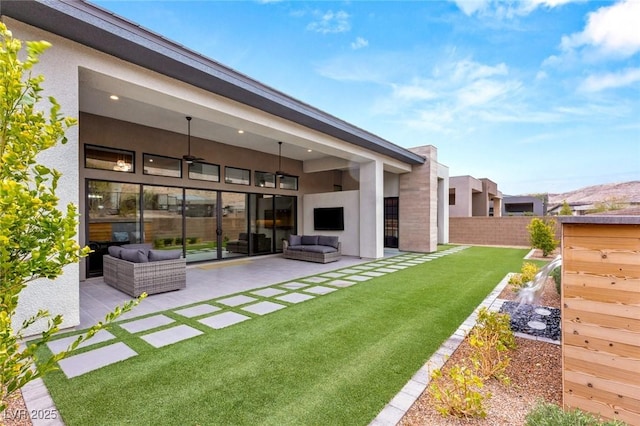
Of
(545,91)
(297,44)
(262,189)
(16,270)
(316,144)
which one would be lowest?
(16,270)

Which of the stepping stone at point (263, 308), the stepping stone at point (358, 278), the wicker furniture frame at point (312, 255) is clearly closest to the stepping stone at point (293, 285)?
the stepping stone at point (263, 308)

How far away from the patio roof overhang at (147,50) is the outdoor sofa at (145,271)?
3221 mm

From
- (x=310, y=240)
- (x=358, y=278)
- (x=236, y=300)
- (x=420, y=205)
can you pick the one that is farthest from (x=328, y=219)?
(x=236, y=300)

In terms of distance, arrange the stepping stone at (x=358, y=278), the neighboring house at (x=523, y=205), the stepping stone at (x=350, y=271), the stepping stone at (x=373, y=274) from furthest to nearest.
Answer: the neighboring house at (x=523, y=205) < the stepping stone at (x=350, y=271) < the stepping stone at (x=373, y=274) < the stepping stone at (x=358, y=278)

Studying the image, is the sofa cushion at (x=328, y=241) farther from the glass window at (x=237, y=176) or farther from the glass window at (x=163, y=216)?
the glass window at (x=163, y=216)

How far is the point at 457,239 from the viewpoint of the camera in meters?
15.1

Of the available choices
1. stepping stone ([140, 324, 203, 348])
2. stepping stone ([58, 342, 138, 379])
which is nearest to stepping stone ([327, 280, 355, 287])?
stepping stone ([140, 324, 203, 348])

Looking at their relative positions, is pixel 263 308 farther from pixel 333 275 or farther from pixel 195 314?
pixel 333 275

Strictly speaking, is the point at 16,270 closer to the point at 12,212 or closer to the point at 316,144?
the point at 12,212

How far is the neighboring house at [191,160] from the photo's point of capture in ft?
11.5

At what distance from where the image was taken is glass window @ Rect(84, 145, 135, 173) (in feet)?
21.8

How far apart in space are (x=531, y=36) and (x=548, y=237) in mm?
6400

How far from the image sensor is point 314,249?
29.1ft

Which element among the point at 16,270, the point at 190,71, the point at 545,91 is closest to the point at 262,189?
the point at 190,71
